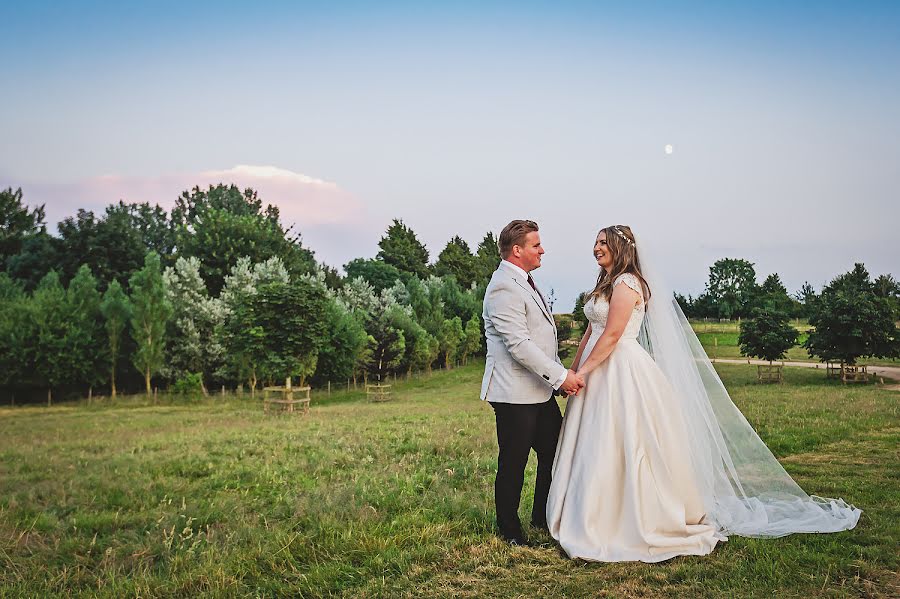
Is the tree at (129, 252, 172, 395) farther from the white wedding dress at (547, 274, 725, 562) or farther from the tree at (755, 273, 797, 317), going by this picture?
the tree at (755, 273, 797, 317)

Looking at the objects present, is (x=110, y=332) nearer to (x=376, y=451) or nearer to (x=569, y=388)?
→ (x=376, y=451)

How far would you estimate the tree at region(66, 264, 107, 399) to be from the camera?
1431 inches

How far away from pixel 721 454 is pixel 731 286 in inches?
3293

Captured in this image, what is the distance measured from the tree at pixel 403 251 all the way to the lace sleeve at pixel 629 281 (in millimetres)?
77041

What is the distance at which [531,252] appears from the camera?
5680mm

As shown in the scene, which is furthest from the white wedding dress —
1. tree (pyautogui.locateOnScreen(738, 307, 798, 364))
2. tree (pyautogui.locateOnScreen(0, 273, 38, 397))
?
tree (pyautogui.locateOnScreen(0, 273, 38, 397))

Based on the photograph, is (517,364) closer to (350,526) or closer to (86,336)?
(350,526)

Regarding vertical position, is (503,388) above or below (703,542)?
above

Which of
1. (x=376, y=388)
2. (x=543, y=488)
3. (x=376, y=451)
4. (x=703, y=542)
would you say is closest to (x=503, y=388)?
(x=543, y=488)

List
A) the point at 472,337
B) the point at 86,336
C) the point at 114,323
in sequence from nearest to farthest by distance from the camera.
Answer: the point at 86,336, the point at 114,323, the point at 472,337

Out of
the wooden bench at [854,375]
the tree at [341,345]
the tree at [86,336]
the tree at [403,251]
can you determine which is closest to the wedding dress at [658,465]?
the wooden bench at [854,375]

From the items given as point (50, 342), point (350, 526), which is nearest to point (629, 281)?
point (350, 526)

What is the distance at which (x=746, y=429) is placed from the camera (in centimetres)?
A: 643

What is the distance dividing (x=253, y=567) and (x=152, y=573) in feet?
3.48
